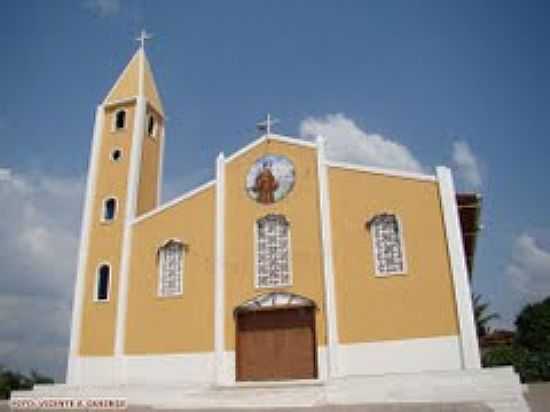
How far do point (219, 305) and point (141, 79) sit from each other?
1071cm

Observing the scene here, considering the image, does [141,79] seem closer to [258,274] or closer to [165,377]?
[258,274]

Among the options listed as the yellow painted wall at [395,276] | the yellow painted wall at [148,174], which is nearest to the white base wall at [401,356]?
the yellow painted wall at [395,276]

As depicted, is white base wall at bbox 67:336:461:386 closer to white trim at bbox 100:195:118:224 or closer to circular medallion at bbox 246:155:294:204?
white trim at bbox 100:195:118:224

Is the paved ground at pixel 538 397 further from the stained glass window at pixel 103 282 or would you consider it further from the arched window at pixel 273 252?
the stained glass window at pixel 103 282

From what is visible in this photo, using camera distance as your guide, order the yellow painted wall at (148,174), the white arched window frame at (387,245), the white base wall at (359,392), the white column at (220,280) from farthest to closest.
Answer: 1. the yellow painted wall at (148,174)
2. the white column at (220,280)
3. the white arched window frame at (387,245)
4. the white base wall at (359,392)

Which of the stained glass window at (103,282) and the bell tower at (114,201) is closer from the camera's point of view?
the bell tower at (114,201)

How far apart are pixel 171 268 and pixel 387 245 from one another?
7.55 metres

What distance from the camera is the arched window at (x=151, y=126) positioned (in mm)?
22875

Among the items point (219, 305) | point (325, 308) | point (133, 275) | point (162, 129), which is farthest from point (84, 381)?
point (162, 129)

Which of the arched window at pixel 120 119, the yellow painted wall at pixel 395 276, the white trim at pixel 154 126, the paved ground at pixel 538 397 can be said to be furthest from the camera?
the white trim at pixel 154 126

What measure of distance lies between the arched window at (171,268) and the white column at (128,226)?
134 centimetres

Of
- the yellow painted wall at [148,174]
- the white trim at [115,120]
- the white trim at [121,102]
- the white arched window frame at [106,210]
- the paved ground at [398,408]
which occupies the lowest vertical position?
the paved ground at [398,408]

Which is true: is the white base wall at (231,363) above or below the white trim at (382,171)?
below

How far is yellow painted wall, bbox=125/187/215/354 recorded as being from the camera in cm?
1808
